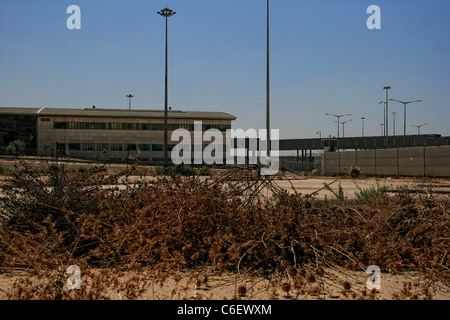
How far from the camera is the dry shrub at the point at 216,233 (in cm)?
441

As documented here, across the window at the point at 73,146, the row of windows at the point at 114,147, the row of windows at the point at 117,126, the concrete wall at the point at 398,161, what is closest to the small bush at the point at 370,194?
the concrete wall at the point at 398,161

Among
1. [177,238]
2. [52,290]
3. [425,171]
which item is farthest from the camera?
[425,171]

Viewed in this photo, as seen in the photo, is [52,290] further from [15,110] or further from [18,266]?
[15,110]

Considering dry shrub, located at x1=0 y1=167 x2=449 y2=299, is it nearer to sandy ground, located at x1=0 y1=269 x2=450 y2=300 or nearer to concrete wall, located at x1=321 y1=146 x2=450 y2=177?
sandy ground, located at x1=0 y1=269 x2=450 y2=300

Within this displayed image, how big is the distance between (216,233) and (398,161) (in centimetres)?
3646

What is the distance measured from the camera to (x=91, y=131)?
2685 inches

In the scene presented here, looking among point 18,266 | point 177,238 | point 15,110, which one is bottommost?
point 18,266

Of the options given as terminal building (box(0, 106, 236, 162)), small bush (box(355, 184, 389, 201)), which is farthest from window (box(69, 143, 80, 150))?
small bush (box(355, 184, 389, 201))

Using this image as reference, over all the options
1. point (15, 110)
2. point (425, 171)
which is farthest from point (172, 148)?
point (425, 171)

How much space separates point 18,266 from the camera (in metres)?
4.86

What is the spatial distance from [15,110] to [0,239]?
244 feet

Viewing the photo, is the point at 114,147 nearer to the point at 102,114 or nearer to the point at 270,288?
the point at 102,114

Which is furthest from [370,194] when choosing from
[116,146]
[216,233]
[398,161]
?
[116,146]
